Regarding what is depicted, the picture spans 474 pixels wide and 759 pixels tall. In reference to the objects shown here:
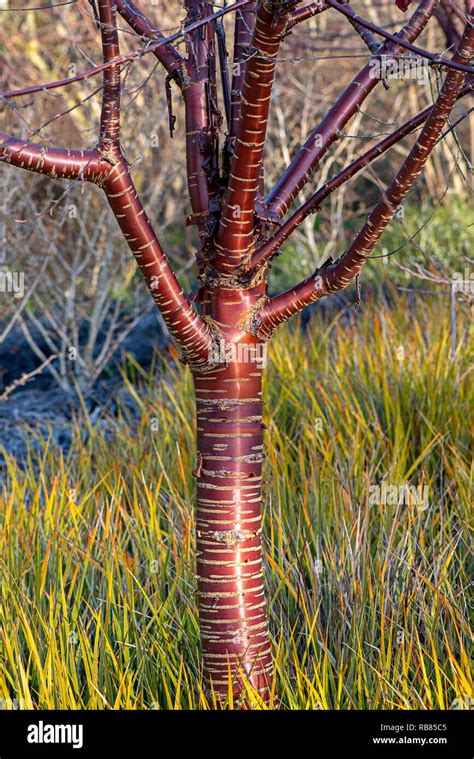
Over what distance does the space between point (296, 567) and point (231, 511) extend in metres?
0.50

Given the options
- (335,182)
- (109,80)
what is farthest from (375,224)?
(109,80)

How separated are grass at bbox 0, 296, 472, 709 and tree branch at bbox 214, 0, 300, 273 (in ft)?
2.69

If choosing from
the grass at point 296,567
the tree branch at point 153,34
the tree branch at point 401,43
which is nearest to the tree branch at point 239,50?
the tree branch at point 153,34

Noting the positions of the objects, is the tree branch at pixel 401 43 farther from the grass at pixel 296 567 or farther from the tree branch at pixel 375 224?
the grass at pixel 296 567

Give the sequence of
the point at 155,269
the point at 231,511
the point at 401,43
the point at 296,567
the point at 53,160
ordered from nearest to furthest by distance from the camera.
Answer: the point at 401,43 → the point at 53,160 → the point at 155,269 → the point at 231,511 → the point at 296,567

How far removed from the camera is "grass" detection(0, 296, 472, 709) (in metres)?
1.88

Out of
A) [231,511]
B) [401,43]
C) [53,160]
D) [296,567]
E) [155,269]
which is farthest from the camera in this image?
[296,567]

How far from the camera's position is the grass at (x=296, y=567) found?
1875 mm

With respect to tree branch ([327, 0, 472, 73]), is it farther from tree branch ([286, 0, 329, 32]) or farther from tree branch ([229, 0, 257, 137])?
tree branch ([229, 0, 257, 137])

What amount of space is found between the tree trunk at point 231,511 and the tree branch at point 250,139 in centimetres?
12

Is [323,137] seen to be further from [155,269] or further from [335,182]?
[155,269]

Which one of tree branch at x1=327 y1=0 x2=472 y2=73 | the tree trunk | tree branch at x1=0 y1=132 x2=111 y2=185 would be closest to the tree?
the tree trunk

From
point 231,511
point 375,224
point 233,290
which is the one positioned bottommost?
point 231,511

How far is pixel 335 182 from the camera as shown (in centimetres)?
175
